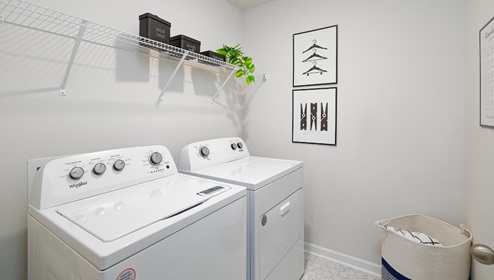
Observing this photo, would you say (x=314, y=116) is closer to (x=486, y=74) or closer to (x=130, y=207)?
(x=486, y=74)

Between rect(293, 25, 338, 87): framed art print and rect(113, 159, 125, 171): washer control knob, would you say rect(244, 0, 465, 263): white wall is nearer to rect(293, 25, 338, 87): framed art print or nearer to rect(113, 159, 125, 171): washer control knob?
rect(293, 25, 338, 87): framed art print

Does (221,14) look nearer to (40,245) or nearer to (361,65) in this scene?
(361,65)

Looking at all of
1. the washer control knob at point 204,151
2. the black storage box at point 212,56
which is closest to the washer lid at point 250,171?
the washer control knob at point 204,151

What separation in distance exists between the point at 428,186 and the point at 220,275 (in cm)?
162

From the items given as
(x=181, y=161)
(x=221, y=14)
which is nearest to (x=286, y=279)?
(x=181, y=161)

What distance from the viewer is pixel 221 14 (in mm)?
2250

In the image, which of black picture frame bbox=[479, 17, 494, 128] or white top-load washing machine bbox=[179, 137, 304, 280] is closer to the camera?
black picture frame bbox=[479, 17, 494, 128]

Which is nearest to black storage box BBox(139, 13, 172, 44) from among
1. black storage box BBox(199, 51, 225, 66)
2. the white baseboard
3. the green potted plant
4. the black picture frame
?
black storage box BBox(199, 51, 225, 66)

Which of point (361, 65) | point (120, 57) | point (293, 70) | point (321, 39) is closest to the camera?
point (120, 57)

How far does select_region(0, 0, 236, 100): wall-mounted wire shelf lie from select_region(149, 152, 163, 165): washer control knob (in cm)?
52

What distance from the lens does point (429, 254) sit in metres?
1.33

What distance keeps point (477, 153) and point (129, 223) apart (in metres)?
1.73

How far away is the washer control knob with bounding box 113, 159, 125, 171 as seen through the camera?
46.1 inches

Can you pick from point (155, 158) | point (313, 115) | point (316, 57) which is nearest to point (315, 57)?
point (316, 57)
